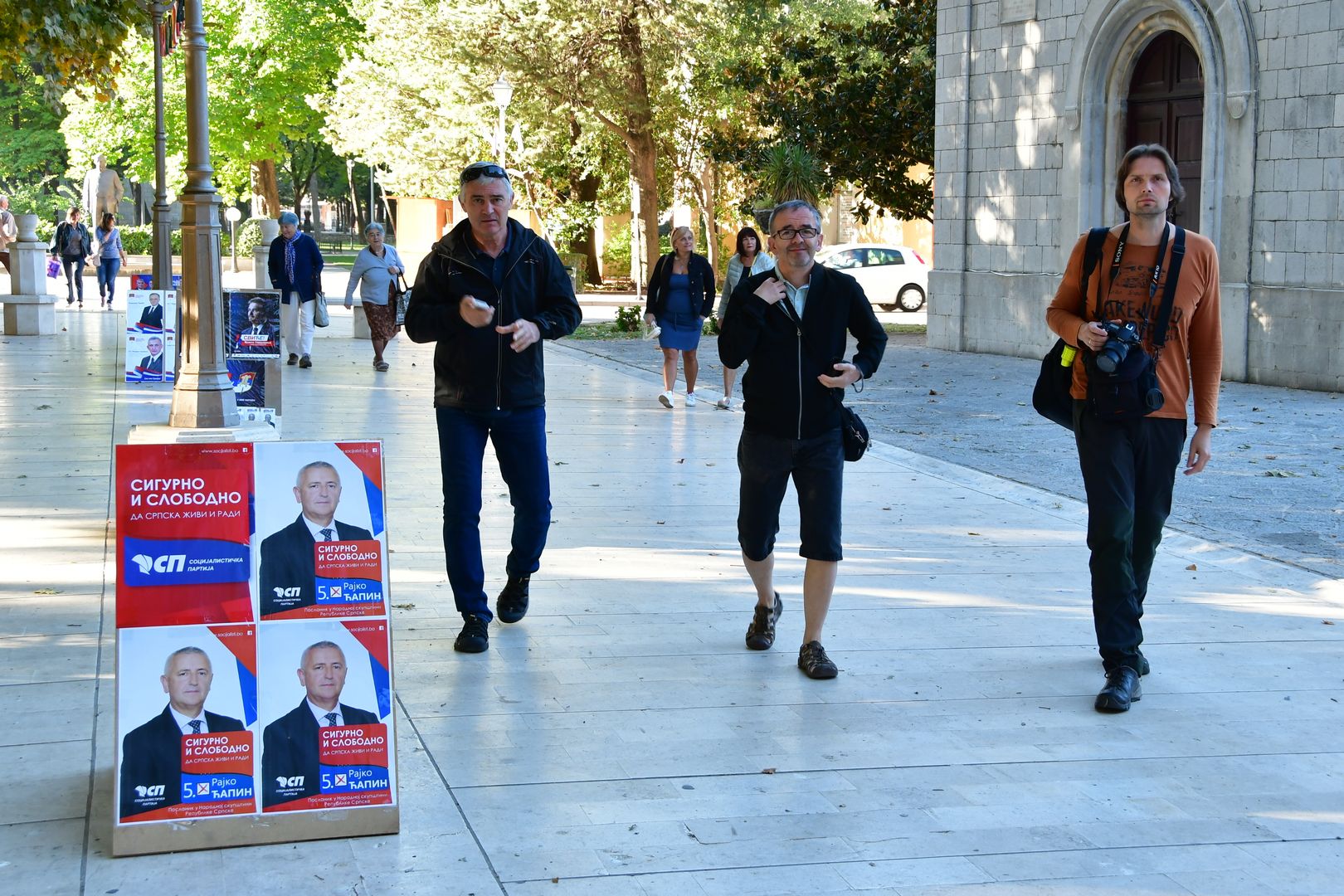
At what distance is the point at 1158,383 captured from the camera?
547cm

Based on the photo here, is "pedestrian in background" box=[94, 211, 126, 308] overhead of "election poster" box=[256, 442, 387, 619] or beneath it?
overhead

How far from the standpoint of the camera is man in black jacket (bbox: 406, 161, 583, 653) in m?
6.20

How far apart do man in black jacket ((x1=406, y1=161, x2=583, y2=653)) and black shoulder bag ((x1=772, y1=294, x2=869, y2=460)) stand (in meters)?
0.95

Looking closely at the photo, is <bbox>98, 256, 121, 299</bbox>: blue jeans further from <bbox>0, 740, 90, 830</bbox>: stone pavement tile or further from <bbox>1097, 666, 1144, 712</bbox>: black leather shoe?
<bbox>1097, 666, 1144, 712</bbox>: black leather shoe

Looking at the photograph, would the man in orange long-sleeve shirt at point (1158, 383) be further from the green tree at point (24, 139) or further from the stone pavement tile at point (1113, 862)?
the green tree at point (24, 139)

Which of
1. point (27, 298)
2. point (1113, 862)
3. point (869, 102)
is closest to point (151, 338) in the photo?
point (27, 298)

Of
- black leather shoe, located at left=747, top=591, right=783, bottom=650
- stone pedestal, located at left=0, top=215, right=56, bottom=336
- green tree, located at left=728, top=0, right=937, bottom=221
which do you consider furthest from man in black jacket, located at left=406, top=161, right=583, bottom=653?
green tree, located at left=728, top=0, right=937, bottom=221

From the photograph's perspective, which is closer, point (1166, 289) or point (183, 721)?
point (183, 721)

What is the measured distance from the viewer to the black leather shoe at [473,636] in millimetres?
6137

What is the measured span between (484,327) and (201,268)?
6.19 m

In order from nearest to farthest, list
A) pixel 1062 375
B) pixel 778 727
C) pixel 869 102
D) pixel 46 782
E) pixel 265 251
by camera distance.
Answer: pixel 46 782 → pixel 778 727 → pixel 1062 375 → pixel 265 251 → pixel 869 102

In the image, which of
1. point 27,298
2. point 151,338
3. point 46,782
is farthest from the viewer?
point 27,298

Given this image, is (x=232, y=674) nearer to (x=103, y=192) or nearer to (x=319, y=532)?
(x=319, y=532)

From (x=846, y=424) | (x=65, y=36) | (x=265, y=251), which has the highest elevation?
(x=65, y=36)
